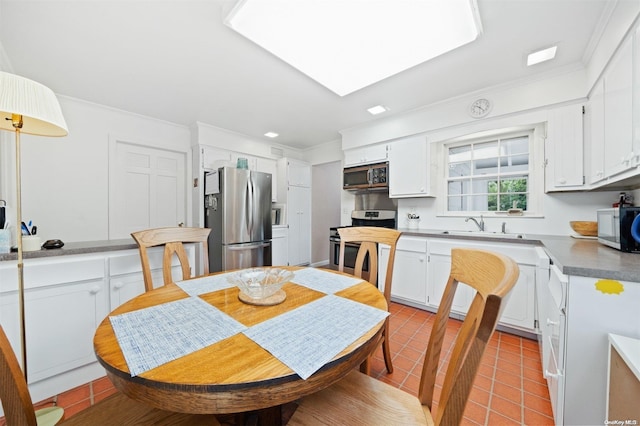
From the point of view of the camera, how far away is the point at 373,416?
0.79 m

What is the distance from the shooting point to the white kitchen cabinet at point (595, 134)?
184 centimetres

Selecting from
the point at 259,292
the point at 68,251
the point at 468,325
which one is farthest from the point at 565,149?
the point at 68,251

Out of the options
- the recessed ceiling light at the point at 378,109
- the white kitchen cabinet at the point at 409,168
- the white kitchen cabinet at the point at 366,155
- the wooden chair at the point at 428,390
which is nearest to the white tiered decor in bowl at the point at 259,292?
the wooden chair at the point at 428,390

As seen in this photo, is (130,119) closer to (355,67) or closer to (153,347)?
(355,67)

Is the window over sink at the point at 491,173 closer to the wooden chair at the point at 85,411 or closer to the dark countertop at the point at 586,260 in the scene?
the dark countertop at the point at 586,260

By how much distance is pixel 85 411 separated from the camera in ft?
2.64

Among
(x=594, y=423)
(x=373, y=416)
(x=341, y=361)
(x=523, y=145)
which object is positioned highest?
(x=523, y=145)

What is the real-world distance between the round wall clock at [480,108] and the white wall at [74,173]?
13.7ft

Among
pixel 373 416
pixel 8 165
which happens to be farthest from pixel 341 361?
pixel 8 165

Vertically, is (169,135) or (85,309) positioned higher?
(169,135)

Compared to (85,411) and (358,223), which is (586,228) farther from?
(85,411)

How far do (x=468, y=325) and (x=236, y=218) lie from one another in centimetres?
314

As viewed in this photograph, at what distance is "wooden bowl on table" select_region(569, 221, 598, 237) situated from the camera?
216 centimetres

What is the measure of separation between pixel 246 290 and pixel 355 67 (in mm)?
2043
